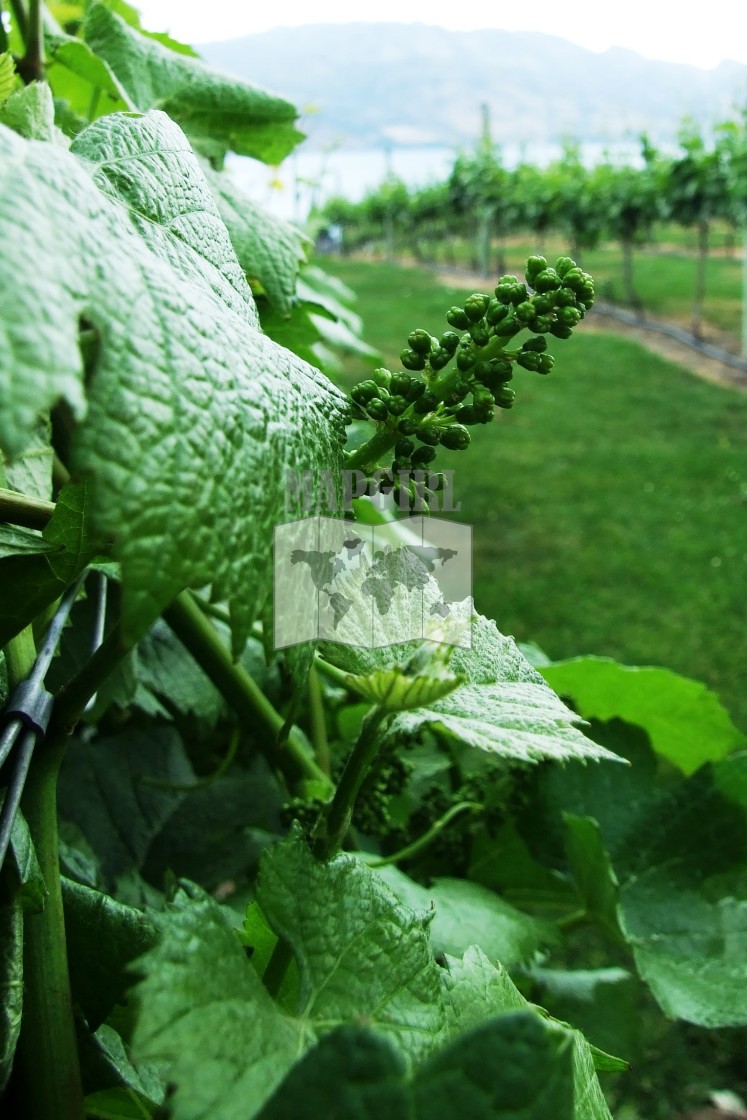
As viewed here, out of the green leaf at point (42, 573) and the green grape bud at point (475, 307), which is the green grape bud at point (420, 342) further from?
the green leaf at point (42, 573)

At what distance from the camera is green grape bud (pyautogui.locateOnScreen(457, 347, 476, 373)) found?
36 centimetres

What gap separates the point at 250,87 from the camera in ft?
2.44

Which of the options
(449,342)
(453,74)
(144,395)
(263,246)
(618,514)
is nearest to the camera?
(144,395)

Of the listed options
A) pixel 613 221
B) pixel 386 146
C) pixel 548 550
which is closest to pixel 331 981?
pixel 548 550

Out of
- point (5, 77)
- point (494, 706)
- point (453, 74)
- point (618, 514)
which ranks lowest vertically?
point (618, 514)

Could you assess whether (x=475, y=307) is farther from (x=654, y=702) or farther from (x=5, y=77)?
(x=654, y=702)

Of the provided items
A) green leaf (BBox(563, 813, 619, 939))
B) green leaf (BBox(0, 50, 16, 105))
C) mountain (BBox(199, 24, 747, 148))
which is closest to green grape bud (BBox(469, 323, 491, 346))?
green leaf (BBox(0, 50, 16, 105))

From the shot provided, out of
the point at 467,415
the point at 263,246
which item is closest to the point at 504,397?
the point at 467,415

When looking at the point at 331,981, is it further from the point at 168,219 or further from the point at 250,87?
the point at 250,87

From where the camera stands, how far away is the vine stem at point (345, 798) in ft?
1.26

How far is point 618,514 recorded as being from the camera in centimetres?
520

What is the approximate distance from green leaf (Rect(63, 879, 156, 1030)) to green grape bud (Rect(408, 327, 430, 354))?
0.28 metres

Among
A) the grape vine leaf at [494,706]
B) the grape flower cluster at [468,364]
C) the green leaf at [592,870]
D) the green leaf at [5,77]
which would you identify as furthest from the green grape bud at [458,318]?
the green leaf at [592,870]

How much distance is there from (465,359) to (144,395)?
0.13 m
